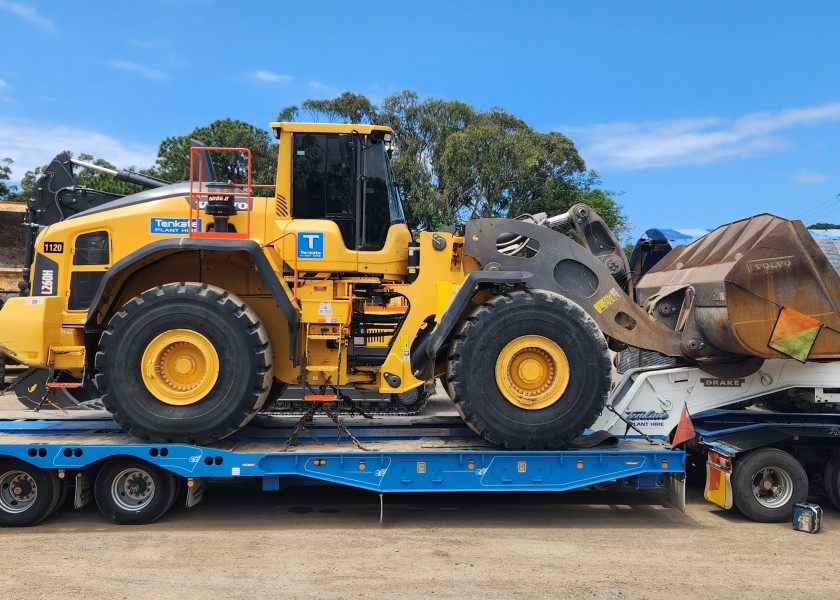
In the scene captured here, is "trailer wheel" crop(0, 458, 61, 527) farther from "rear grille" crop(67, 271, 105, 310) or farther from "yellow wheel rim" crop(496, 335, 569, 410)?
"yellow wheel rim" crop(496, 335, 569, 410)

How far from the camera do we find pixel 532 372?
245 inches

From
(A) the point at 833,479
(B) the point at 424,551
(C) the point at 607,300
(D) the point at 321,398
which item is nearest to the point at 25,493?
(D) the point at 321,398

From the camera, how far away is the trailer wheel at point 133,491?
20.1 ft

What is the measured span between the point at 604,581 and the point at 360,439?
289 centimetres

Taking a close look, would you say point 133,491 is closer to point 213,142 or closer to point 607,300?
point 607,300

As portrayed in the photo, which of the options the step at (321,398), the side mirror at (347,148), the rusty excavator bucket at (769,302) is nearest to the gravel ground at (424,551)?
the step at (321,398)

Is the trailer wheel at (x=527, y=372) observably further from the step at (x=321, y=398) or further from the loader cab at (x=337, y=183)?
the loader cab at (x=337, y=183)

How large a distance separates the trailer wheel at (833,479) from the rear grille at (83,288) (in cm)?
781

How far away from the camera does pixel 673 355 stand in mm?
7000

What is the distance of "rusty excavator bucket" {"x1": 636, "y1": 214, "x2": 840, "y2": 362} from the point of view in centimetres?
646

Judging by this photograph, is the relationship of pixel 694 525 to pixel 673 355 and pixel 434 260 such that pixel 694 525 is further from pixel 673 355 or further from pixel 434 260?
pixel 434 260

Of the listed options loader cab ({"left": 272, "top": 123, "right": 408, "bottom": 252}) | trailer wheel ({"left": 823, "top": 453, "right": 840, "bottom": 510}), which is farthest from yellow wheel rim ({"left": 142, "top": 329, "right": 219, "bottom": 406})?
trailer wheel ({"left": 823, "top": 453, "right": 840, "bottom": 510})

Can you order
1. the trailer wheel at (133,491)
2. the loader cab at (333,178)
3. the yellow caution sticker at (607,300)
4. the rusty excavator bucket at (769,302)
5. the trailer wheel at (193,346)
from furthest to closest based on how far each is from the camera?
the yellow caution sticker at (607,300) < the loader cab at (333,178) < the rusty excavator bucket at (769,302) < the trailer wheel at (133,491) < the trailer wheel at (193,346)

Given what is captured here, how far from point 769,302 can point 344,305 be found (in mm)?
4182
